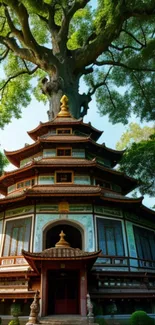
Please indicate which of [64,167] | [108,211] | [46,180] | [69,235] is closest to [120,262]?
[108,211]

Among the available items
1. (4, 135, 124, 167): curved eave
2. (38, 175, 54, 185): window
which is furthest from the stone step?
(4, 135, 124, 167): curved eave

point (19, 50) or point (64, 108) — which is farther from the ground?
point (19, 50)

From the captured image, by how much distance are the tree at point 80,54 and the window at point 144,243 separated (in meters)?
9.91

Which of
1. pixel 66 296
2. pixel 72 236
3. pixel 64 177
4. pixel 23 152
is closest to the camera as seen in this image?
pixel 66 296

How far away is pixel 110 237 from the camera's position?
44.5 feet

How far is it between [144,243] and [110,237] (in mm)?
2372

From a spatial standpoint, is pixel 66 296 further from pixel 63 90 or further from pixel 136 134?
pixel 136 134

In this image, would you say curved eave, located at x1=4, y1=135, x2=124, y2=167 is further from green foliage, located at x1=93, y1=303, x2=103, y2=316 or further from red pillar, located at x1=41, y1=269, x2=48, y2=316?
green foliage, located at x1=93, y1=303, x2=103, y2=316

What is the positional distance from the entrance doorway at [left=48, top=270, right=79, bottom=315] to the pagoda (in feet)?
0.11

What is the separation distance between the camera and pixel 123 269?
12.9 m

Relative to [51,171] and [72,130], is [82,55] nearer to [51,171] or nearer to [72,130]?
[72,130]

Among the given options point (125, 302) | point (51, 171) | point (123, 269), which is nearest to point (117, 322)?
point (125, 302)

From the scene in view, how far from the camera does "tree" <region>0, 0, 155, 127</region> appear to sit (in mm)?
21953

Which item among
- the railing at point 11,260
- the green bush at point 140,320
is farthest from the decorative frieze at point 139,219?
the green bush at point 140,320
